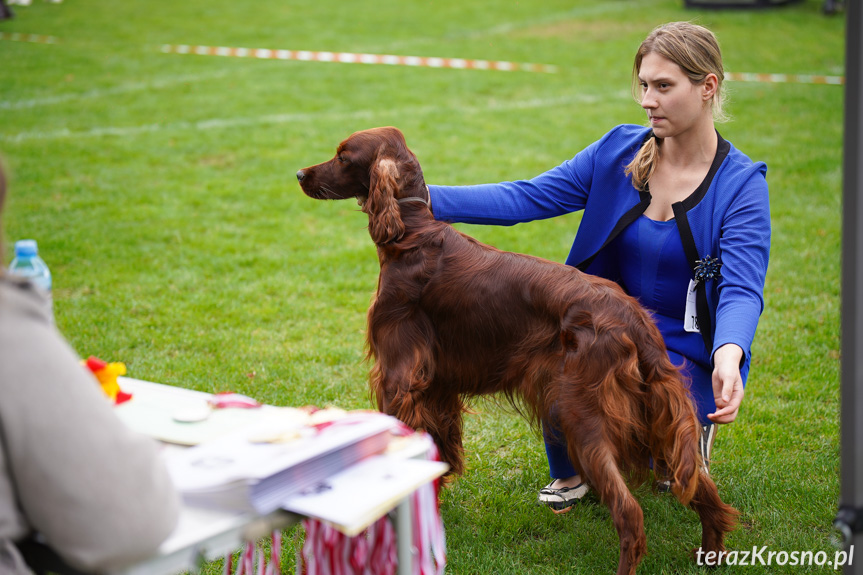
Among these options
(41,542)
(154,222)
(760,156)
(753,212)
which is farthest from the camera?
(760,156)

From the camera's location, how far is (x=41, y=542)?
1.44m

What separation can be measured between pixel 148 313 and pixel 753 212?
12.6 feet

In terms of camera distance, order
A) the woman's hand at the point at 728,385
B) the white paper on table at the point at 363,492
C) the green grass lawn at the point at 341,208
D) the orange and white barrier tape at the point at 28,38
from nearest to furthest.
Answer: the white paper on table at the point at 363,492, the woman's hand at the point at 728,385, the green grass lawn at the point at 341,208, the orange and white barrier tape at the point at 28,38

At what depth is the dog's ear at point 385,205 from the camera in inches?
113

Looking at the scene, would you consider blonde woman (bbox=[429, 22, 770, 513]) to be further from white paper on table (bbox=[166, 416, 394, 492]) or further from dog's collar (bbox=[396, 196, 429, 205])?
white paper on table (bbox=[166, 416, 394, 492])

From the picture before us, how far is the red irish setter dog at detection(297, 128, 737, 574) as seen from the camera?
2.58 meters

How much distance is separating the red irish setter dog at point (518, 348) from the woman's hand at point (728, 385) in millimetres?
153

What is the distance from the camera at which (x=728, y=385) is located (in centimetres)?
247

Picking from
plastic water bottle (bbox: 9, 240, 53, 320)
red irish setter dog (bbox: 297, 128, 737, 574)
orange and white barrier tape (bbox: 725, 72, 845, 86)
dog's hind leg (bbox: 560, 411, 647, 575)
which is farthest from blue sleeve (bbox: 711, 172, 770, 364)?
orange and white barrier tape (bbox: 725, 72, 845, 86)

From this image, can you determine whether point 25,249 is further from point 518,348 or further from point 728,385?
point 728,385

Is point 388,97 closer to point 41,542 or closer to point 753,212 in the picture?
point 753,212

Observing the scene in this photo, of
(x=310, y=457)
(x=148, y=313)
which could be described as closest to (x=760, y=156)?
(x=148, y=313)

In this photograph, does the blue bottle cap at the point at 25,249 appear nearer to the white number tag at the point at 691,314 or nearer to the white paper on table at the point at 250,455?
the white paper on table at the point at 250,455

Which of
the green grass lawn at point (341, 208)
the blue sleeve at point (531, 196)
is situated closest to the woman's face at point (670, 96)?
the green grass lawn at point (341, 208)
